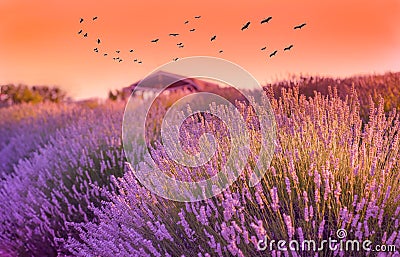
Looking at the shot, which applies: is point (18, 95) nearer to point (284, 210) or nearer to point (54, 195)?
point (54, 195)

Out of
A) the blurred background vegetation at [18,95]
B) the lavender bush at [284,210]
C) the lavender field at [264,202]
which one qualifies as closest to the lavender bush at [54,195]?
the lavender field at [264,202]

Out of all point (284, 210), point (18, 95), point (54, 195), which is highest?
point (18, 95)

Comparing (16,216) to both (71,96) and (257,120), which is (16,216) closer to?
(257,120)

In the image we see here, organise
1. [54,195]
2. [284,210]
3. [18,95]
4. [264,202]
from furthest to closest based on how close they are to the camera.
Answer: [18,95] < [54,195] < [264,202] < [284,210]

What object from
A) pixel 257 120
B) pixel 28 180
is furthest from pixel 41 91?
pixel 257 120

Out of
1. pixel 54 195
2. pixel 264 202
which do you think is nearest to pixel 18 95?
pixel 54 195

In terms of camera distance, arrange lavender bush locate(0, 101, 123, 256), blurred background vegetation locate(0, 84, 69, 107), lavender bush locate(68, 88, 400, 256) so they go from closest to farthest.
A: 1. lavender bush locate(68, 88, 400, 256)
2. lavender bush locate(0, 101, 123, 256)
3. blurred background vegetation locate(0, 84, 69, 107)

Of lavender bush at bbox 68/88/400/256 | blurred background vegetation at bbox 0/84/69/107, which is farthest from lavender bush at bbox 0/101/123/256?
blurred background vegetation at bbox 0/84/69/107

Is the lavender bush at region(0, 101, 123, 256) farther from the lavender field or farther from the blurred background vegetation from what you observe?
the blurred background vegetation

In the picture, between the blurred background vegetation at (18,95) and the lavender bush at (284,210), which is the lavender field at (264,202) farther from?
the blurred background vegetation at (18,95)

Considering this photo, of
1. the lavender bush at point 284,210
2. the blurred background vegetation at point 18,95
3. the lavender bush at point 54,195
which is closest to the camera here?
the lavender bush at point 284,210

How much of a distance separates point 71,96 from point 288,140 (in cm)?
2339

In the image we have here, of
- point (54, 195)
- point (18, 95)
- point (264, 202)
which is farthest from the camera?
point (18, 95)

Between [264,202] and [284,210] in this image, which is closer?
[284,210]
